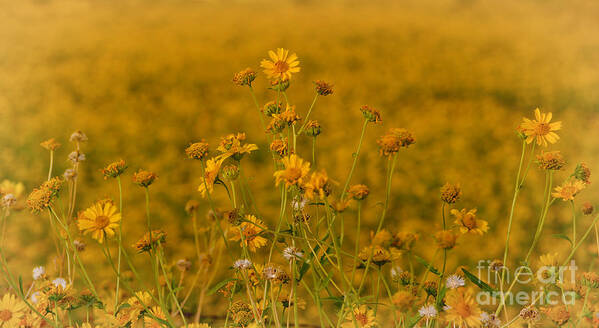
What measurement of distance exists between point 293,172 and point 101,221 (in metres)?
0.35

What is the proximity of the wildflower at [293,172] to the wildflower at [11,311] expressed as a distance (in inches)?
26.6

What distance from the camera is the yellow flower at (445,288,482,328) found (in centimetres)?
81

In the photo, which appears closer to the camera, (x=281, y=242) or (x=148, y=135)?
(x=281, y=242)

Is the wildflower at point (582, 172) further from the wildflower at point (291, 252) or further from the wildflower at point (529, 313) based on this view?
the wildflower at point (291, 252)

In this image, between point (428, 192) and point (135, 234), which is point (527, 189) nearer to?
point (428, 192)

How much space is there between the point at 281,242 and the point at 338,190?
172mm

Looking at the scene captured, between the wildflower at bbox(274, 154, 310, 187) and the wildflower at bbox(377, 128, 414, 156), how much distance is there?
0.13 meters

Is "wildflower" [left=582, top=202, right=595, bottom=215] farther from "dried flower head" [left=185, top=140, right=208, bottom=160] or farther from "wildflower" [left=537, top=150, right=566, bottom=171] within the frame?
"dried flower head" [left=185, top=140, right=208, bottom=160]

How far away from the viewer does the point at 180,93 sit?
1185 mm

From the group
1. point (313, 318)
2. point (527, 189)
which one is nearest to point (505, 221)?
point (527, 189)

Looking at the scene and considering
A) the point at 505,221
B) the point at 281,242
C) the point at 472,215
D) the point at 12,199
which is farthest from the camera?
the point at 505,221

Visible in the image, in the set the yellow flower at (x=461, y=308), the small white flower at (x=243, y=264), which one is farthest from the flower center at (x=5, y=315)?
the yellow flower at (x=461, y=308)

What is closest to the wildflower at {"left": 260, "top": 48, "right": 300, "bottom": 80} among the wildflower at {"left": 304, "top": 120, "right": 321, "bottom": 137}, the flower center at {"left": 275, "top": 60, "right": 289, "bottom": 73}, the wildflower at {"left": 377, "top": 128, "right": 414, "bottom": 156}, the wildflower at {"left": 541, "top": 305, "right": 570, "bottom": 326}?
the flower center at {"left": 275, "top": 60, "right": 289, "bottom": 73}

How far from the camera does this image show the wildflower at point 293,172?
2.51ft
